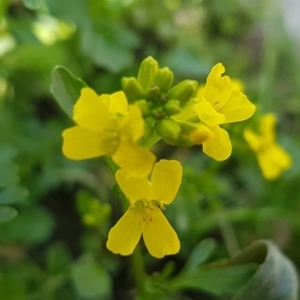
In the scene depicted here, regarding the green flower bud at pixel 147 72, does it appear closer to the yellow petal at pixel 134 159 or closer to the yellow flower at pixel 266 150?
the yellow petal at pixel 134 159

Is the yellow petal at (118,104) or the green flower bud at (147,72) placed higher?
the green flower bud at (147,72)

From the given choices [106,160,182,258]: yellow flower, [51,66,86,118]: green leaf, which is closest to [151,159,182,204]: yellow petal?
[106,160,182,258]: yellow flower

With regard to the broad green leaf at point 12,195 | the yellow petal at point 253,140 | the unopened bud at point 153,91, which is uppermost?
the unopened bud at point 153,91

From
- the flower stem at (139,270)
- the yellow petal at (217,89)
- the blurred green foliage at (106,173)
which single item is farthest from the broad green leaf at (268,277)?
the yellow petal at (217,89)

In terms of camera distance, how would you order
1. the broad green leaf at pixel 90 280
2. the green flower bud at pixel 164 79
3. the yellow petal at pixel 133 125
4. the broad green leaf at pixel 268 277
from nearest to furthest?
the yellow petal at pixel 133 125
the green flower bud at pixel 164 79
the broad green leaf at pixel 268 277
the broad green leaf at pixel 90 280

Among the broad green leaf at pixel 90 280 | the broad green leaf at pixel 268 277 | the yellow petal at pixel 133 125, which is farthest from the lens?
the broad green leaf at pixel 90 280

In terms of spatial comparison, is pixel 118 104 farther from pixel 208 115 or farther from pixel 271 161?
pixel 271 161

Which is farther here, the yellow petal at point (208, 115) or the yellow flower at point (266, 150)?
the yellow flower at point (266, 150)
